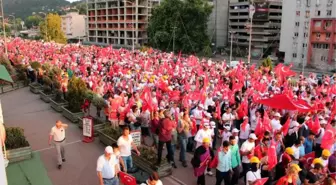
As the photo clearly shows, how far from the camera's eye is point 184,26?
189 feet

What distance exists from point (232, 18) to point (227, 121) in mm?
66088

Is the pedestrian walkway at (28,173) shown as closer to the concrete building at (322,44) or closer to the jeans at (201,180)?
the jeans at (201,180)

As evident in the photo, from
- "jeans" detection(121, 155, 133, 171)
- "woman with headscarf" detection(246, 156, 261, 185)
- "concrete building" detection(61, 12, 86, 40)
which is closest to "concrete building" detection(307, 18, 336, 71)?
"woman with headscarf" detection(246, 156, 261, 185)

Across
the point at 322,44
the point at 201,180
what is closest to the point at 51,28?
the point at 322,44

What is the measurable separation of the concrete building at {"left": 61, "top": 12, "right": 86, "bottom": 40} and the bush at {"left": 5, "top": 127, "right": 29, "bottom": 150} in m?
114

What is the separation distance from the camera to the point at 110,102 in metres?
12.3

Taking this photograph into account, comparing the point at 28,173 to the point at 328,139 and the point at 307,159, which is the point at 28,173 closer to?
the point at 307,159

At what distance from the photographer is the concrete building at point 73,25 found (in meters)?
120

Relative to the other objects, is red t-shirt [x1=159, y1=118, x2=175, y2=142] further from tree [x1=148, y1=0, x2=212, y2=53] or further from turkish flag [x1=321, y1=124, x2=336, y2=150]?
tree [x1=148, y1=0, x2=212, y2=53]

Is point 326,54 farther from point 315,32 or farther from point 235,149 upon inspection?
point 235,149

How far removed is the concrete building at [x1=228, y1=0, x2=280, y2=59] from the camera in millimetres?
63875

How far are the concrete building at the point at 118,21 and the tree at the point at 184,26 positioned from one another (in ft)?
39.4

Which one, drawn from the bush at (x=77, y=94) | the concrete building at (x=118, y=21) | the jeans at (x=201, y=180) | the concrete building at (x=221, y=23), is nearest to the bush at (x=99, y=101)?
the bush at (x=77, y=94)

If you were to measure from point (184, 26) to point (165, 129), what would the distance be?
50235 mm
